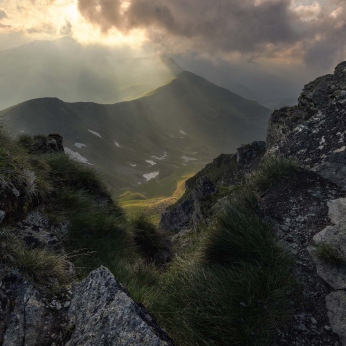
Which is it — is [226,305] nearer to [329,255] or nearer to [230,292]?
[230,292]

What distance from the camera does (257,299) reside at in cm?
319

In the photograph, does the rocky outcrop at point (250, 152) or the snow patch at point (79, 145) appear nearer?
the rocky outcrop at point (250, 152)

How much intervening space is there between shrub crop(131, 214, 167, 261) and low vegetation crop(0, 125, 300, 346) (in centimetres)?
166

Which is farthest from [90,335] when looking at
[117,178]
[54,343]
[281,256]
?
[117,178]

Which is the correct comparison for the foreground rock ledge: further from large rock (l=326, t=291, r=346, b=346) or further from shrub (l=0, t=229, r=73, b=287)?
large rock (l=326, t=291, r=346, b=346)

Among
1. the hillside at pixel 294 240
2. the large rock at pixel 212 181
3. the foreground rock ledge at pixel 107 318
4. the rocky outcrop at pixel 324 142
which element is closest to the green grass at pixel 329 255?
the hillside at pixel 294 240

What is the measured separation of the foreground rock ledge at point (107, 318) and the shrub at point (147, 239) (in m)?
5.03

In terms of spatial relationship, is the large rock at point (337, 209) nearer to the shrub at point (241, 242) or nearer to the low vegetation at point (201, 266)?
A: the low vegetation at point (201, 266)

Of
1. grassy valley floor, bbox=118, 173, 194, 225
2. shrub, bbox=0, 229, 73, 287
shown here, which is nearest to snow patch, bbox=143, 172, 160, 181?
grassy valley floor, bbox=118, 173, 194, 225

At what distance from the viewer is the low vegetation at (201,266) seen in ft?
10.2

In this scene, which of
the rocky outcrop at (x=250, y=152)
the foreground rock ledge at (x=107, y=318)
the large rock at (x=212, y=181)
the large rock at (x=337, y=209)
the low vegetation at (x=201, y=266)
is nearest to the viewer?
the foreground rock ledge at (x=107, y=318)

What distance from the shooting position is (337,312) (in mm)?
3223

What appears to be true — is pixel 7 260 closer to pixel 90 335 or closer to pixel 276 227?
pixel 90 335

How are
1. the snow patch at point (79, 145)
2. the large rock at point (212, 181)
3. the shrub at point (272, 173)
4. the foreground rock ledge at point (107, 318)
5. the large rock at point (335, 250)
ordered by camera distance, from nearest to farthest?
the foreground rock ledge at point (107, 318) → the large rock at point (335, 250) → the shrub at point (272, 173) → the large rock at point (212, 181) → the snow patch at point (79, 145)
